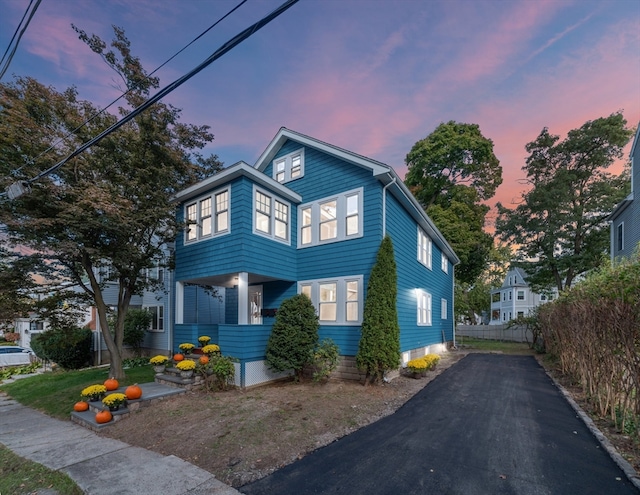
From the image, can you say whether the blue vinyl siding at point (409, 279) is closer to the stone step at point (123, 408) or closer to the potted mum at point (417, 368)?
the potted mum at point (417, 368)

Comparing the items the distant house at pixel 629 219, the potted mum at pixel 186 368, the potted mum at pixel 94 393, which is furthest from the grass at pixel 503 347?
the potted mum at pixel 94 393

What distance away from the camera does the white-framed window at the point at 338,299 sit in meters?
9.72

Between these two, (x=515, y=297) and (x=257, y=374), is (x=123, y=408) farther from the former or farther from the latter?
(x=515, y=297)

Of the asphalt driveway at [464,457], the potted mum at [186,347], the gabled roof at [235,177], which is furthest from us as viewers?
the potted mum at [186,347]

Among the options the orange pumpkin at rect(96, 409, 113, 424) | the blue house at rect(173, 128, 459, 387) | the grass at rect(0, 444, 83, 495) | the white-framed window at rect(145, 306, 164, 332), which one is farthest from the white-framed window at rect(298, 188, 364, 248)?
the white-framed window at rect(145, 306, 164, 332)

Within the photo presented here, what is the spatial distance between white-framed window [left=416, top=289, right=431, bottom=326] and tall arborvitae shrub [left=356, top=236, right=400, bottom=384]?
4563 mm

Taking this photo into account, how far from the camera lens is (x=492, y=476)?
3941 mm

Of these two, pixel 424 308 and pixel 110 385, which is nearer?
pixel 110 385

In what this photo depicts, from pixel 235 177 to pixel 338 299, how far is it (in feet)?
16.3

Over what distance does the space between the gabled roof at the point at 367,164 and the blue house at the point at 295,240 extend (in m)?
0.04

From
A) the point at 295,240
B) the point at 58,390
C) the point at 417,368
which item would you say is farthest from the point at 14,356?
the point at 417,368

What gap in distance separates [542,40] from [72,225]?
538 inches

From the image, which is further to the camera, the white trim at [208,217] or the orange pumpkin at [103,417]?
the white trim at [208,217]

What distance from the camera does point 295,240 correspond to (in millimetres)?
11203
